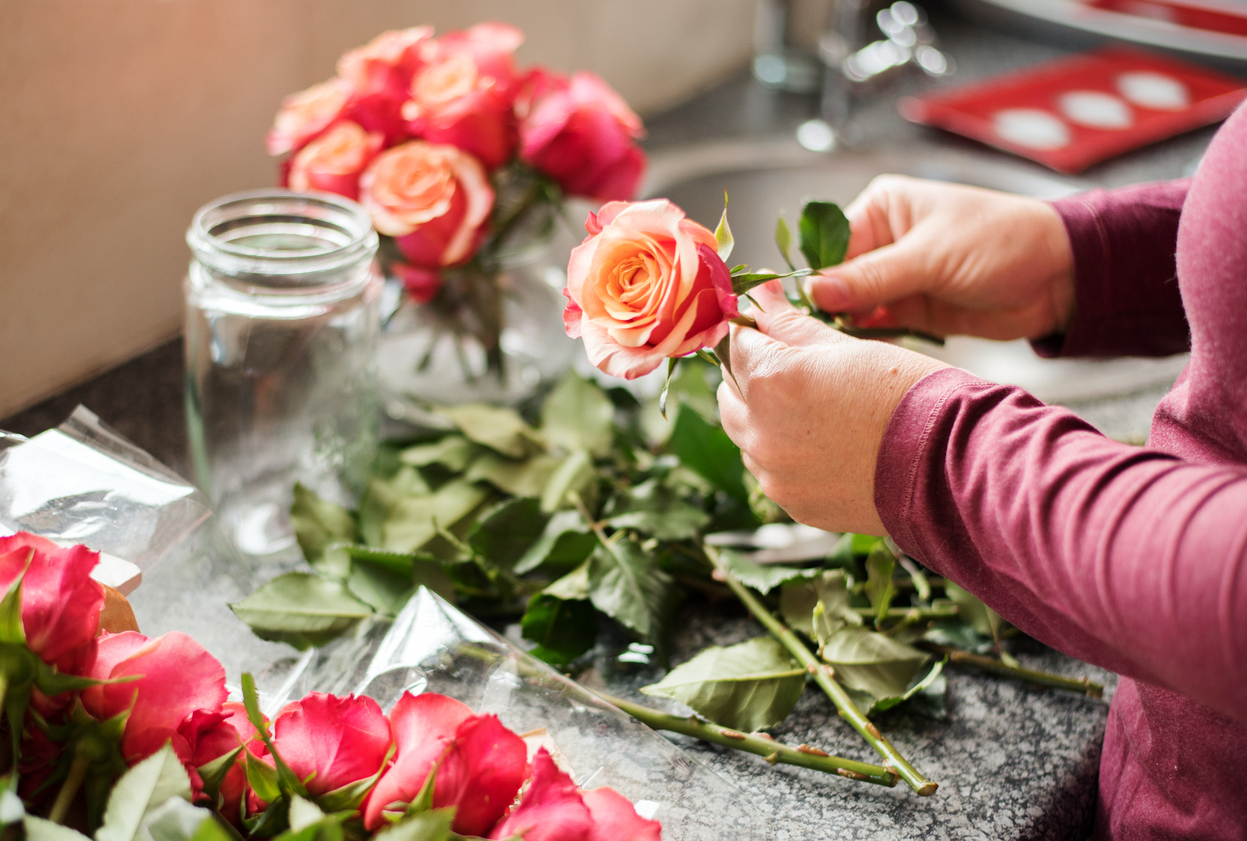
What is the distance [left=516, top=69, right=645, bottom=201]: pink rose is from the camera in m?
0.80

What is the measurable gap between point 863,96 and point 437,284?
3.35ft

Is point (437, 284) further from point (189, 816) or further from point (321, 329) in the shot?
point (189, 816)

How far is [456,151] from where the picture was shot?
768 mm

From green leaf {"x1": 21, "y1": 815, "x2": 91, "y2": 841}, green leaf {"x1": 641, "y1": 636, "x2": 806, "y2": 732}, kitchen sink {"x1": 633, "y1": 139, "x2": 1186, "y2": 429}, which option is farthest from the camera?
kitchen sink {"x1": 633, "y1": 139, "x2": 1186, "y2": 429}

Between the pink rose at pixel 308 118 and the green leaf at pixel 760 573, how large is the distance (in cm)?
47

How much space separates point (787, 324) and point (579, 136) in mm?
343

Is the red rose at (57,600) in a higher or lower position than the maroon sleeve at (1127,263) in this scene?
higher

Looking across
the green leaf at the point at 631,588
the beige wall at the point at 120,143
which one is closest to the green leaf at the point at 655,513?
the green leaf at the point at 631,588

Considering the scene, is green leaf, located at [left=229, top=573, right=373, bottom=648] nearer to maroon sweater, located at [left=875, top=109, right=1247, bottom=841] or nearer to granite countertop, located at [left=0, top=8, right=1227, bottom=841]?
granite countertop, located at [left=0, top=8, right=1227, bottom=841]

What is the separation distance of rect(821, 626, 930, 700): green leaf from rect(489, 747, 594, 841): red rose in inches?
10.2

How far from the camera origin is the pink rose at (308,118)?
782mm

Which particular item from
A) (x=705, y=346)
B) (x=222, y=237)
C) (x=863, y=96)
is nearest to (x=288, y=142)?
(x=222, y=237)

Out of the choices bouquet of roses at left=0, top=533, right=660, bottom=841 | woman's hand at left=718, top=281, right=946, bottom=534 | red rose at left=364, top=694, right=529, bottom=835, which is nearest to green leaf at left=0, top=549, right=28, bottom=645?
bouquet of roses at left=0, top=533, right=660, bottom=841

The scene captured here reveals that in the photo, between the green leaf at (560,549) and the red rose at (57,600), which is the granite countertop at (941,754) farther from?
the red rose at (57,600)
